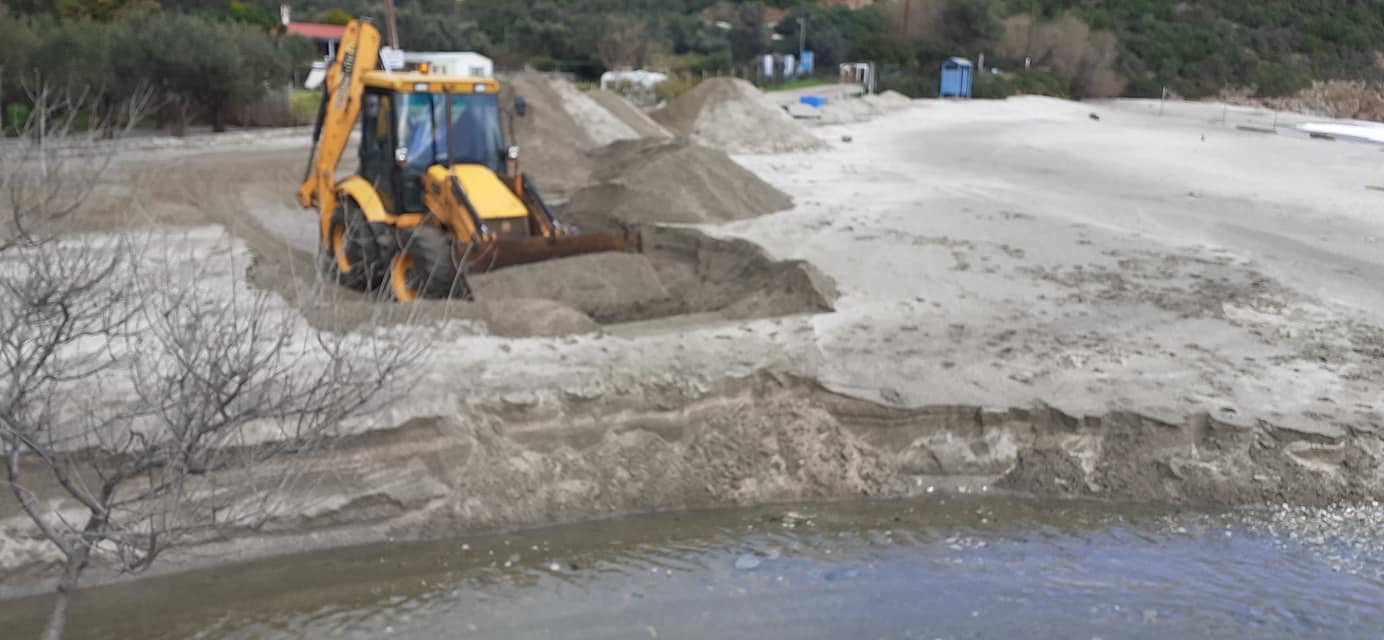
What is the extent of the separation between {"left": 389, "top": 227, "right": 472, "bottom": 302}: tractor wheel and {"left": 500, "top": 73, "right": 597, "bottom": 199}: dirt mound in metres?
8.98

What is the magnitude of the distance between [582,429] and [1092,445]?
4.08 metres

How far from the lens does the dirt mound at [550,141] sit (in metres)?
23.6

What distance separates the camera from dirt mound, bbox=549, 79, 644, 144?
26766 millimetres

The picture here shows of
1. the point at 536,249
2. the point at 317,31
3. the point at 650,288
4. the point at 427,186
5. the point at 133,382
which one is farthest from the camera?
the point at 317,31

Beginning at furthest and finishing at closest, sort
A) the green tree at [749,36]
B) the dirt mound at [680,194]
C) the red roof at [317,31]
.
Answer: the green tree at [749,36] < the red roof at [317,31] < the dirt mound at [680,194]

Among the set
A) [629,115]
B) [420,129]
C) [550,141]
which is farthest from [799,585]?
[629,115]

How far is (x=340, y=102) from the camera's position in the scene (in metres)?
14.1

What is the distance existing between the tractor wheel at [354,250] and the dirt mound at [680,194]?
4.22 meters

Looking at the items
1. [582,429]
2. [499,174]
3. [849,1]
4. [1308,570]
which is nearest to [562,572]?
[582,429]

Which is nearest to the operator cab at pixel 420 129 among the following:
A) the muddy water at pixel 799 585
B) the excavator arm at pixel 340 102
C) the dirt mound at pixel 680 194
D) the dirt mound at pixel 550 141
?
the excavator arm at pixel 340 102

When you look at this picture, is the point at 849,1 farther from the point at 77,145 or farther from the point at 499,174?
the point at 77,145

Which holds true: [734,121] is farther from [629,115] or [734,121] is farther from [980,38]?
[980,38]

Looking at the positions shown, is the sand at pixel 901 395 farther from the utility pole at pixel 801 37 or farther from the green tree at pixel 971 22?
the green tree at pixel 971 22

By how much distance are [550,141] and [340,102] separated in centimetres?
1108
